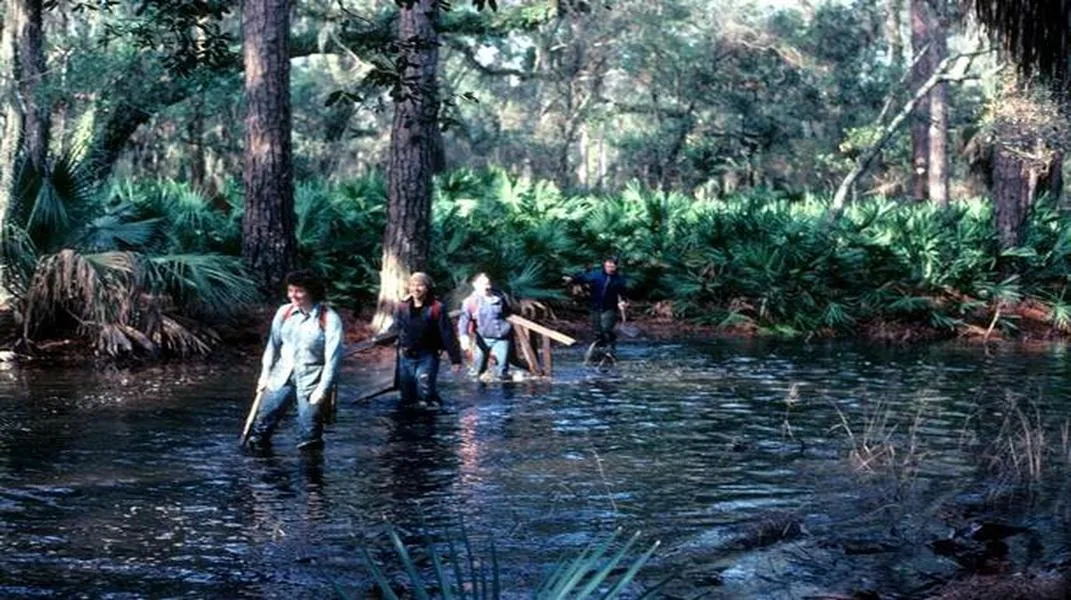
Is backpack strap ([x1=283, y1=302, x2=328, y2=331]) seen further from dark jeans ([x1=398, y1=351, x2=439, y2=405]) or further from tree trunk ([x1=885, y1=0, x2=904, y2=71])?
tree trunk ([x1=885, y1=0, x2=904, y2=71])

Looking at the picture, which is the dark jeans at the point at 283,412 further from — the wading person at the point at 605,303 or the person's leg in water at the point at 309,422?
the wading person at the point at 605,303

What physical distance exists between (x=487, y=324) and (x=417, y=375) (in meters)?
3.05

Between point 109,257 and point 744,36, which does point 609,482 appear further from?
point 744,36

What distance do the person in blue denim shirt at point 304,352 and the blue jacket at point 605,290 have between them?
9399mm

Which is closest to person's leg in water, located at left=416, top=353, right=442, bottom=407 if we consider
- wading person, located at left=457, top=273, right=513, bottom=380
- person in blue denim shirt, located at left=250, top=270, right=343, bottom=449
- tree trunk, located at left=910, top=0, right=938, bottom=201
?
wading person, located at left=457, top=273, right=513, bottom=380

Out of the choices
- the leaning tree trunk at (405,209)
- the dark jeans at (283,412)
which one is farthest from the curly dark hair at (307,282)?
the leaning tree trunk at (405,209)

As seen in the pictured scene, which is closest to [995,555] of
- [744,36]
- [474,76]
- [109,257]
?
[109,257]

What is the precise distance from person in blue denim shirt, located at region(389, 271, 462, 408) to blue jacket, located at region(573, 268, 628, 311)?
604 cm

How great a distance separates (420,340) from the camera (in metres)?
15.0

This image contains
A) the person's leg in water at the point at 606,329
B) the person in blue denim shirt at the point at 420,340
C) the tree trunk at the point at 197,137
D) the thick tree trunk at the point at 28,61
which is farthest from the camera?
the tree trunk at the point at 197,137

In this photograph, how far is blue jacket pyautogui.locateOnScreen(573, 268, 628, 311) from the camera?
68.7 feet

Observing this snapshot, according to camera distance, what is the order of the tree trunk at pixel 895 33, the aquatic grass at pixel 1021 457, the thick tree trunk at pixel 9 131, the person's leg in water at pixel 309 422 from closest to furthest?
the aquatic grass at pixel 1021 457 → the person's leg in water at pixel 309 422 → the thick tree trunk at pixel 9 131 → the tree trunk at pixel 895 33

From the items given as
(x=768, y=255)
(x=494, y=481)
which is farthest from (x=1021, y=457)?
(x=768, y=255)

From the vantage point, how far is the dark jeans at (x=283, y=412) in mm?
11859
